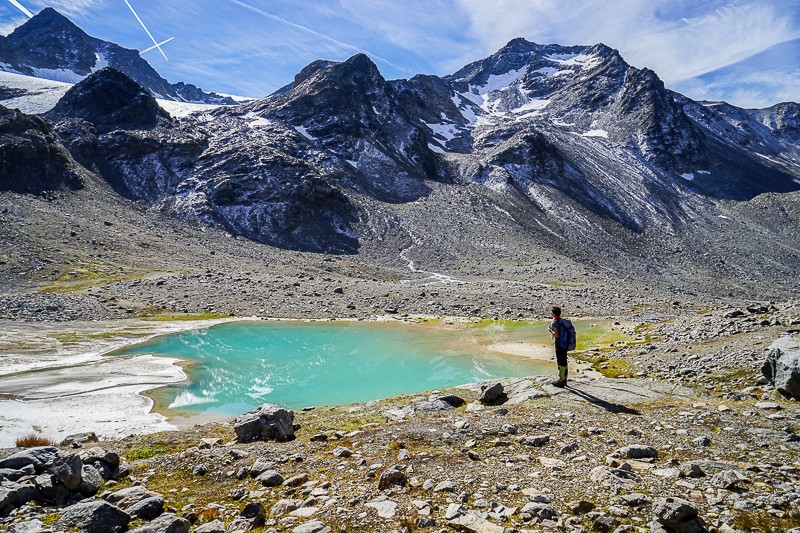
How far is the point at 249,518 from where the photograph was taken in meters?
7.56

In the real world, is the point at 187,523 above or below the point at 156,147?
below

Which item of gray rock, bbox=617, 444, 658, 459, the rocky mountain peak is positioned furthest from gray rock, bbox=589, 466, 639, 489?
the rocky mountain peak

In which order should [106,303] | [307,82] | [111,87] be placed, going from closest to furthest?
[106,303] < [111,87] < [307,82]

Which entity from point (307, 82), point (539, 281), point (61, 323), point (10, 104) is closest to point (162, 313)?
point (61, 323)

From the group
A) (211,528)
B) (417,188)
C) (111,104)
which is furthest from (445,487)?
(111,104)

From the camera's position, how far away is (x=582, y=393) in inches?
614

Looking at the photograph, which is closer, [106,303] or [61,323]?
[61,323]

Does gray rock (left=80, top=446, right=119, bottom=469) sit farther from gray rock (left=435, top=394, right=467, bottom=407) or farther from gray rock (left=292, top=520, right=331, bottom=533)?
gray rock (left=435, top=394, right=467, bottom=407)

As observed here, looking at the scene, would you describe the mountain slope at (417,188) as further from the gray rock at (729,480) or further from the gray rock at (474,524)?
the gray rock at (474,524)

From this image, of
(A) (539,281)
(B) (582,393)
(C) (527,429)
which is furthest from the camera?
(A) (539,281)

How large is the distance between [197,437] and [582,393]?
12840mm

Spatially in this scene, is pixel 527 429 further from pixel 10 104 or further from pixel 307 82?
pixel 10 104

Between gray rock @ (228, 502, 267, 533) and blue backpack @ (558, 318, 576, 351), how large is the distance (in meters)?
12.0

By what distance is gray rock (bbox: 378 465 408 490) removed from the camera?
850 cm
